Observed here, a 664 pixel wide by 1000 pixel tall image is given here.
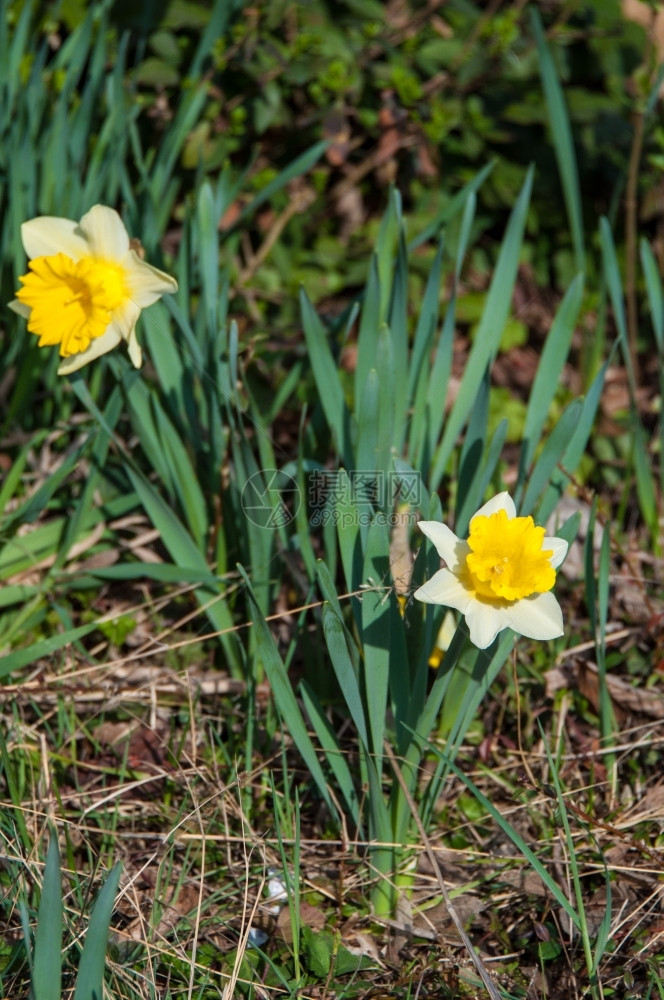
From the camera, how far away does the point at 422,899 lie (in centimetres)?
163

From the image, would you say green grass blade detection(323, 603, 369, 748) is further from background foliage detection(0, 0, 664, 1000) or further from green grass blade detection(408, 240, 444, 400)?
green grass blade detection(408, 240, 444, 400)

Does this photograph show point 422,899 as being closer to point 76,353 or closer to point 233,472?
point 233,472

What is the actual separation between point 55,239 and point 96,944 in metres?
1.25

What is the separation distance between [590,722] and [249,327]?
1435mm

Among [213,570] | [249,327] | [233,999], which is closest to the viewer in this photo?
[233,999]

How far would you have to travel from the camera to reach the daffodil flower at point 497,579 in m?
1.27

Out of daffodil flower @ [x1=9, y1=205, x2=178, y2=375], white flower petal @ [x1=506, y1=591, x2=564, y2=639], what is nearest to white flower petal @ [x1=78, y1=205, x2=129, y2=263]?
daffodil flower @ [x1=9, y1=205, x2=178, y2=375]

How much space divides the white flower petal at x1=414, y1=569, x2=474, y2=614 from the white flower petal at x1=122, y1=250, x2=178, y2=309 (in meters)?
0.74

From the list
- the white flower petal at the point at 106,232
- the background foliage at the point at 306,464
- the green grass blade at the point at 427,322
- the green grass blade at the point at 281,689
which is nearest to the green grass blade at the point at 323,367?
the background foliage at the point at 306,464

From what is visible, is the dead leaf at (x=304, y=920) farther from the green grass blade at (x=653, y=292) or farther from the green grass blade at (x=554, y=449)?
the green grass blade at (x=653, y=292)

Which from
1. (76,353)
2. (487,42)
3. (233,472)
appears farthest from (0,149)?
(487,42)

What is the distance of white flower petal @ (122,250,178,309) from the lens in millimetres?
1642

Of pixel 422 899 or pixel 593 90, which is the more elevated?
pixel 593 90

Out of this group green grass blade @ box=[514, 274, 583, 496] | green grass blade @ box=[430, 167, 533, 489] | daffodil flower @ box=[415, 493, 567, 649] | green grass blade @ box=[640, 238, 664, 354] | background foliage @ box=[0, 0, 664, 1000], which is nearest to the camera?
daffodil flower @ box=[415, 493, 567, 649]
